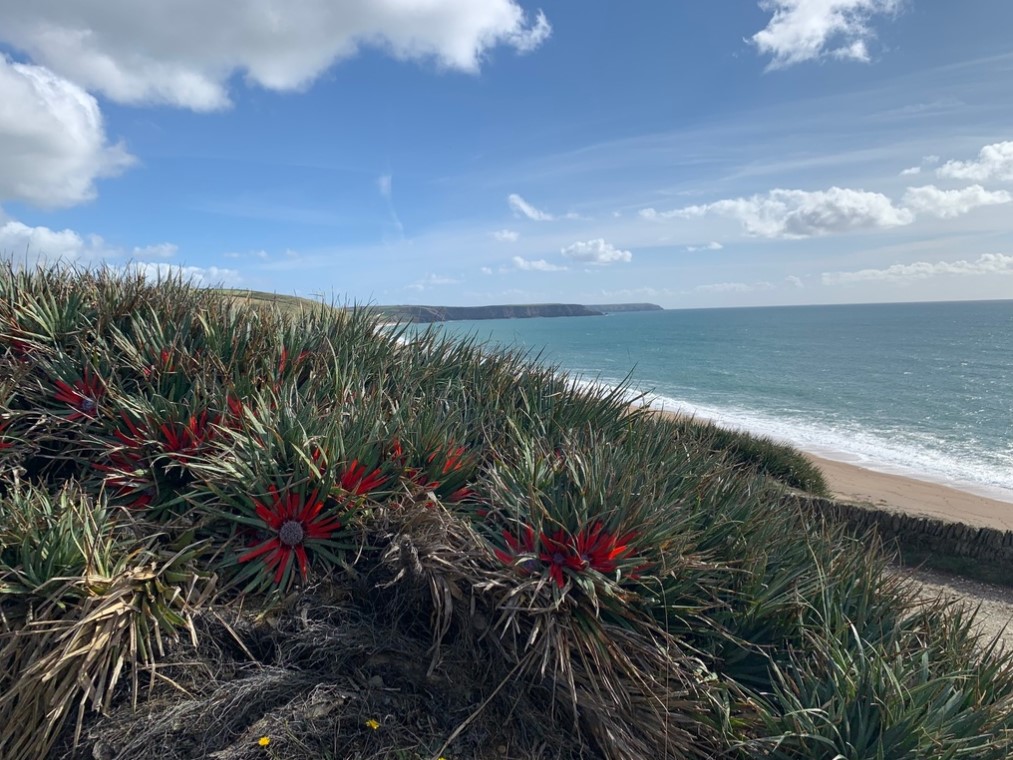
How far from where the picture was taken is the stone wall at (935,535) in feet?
35.2

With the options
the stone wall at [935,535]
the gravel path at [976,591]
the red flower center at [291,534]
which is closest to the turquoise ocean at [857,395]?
the red flower center at [291,534]

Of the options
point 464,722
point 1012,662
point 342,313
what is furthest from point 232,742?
point 342,313

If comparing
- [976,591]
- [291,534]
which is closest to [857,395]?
[976,591]

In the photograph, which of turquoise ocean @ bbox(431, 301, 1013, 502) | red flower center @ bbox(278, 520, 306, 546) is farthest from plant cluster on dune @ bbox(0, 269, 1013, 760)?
turquoise ocean @ bbox(431, 301, 1013, 502)

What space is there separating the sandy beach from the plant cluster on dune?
14.2 meters

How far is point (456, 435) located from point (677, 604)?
1946 mm

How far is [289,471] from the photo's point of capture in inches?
156

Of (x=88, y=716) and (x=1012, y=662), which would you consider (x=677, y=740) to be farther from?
(x=88, y=716)

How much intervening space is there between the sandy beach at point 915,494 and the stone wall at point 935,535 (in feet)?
16.3

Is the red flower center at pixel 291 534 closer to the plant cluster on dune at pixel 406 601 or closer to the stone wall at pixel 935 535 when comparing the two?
the plant cluster on dune at pixel 406 601

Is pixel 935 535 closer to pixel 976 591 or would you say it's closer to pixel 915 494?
pixel 976 591

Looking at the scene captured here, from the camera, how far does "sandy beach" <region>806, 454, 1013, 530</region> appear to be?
17266mm

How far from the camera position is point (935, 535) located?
1117 cm

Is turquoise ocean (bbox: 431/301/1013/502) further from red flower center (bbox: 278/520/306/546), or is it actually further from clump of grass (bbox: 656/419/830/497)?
red flower center (bbox: 278/520/306/546)
